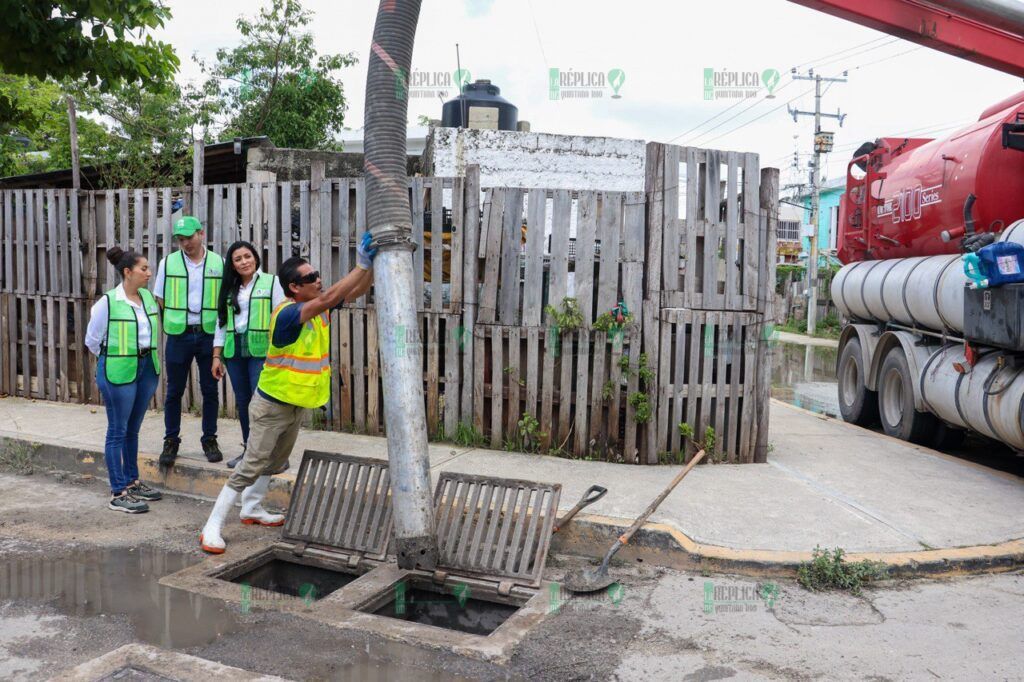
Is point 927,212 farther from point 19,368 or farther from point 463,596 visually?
point 19,368

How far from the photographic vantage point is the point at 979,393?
22.6 feet

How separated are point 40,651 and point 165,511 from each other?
2.24 m

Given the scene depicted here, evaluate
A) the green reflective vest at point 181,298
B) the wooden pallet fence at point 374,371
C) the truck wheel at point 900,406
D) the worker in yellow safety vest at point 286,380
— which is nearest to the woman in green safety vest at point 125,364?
the green reflective vest at point 181,298

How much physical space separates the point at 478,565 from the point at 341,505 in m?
1.06

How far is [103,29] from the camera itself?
5977 millimetres

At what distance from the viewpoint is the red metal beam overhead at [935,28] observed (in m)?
7.41

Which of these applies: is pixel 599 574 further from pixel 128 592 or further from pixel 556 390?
pixel 128 592

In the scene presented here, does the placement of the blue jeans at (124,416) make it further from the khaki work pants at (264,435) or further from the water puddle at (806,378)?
the water puddle at (806,378)

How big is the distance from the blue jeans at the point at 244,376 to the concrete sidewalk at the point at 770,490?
532 millimetres

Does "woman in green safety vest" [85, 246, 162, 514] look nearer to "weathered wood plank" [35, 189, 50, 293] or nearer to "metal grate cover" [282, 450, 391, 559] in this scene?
"metal grate cover" [282, 450, 391, 559]

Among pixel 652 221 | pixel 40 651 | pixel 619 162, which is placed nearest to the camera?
pixel 40 651

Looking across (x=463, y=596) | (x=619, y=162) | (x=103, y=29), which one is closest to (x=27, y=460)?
(x=103, y=29)

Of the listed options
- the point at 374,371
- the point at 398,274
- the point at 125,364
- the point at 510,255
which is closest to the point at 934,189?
the point at 510,255

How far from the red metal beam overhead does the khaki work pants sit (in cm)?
584
